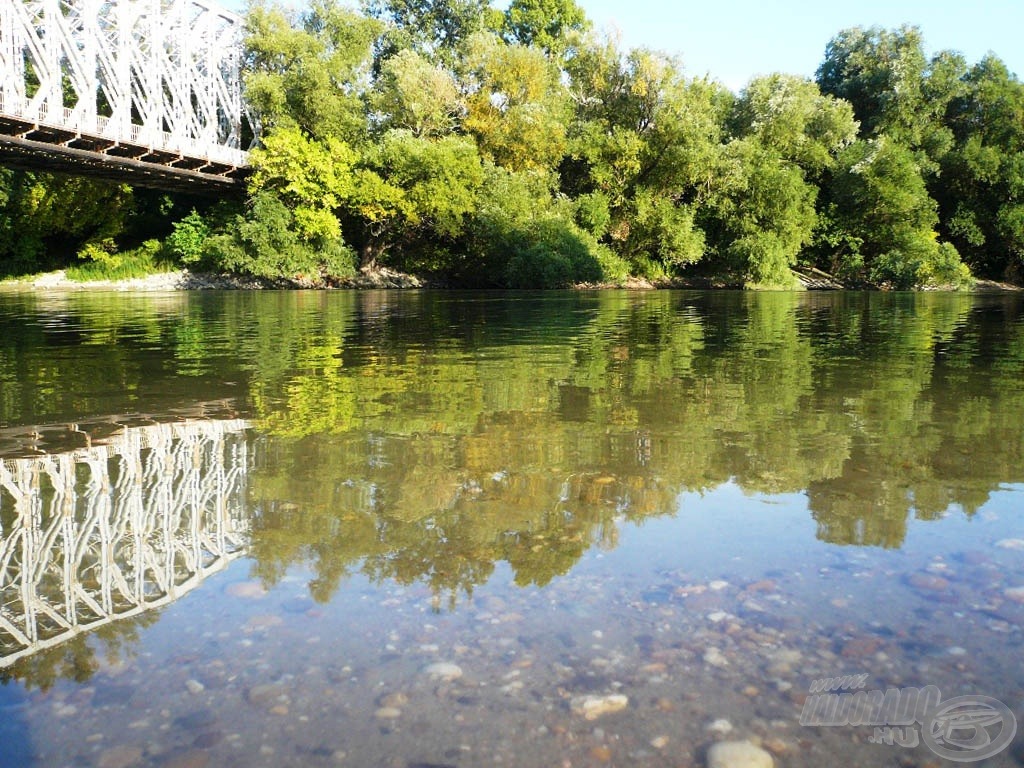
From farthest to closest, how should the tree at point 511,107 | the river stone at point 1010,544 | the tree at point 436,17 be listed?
the tree at point 436,17 → the tree at point 511,107 → the river stone at point 1010,544

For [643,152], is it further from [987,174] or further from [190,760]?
[190,760]

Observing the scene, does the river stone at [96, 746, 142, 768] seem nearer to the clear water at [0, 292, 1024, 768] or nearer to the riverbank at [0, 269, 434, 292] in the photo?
the clear water at [0, 292, 1024, 768]

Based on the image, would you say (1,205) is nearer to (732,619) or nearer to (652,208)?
(652,208)

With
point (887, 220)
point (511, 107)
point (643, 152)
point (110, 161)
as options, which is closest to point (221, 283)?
point (110, 161)

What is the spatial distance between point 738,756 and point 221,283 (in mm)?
Answer: 41222

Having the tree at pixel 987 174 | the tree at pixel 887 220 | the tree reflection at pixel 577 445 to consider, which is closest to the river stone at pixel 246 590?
the tree reflection at pixel 577 445

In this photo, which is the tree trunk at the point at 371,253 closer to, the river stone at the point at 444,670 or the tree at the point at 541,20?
the tree at the point at 541,20

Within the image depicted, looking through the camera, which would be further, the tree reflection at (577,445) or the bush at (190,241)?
the bush at (190,241)

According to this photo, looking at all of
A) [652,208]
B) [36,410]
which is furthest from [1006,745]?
[652,208]

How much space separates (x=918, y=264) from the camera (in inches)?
1690

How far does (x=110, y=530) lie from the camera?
337 cm

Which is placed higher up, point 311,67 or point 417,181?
point 311,67

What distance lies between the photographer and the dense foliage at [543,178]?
3916cm

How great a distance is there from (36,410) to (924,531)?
5877mm
